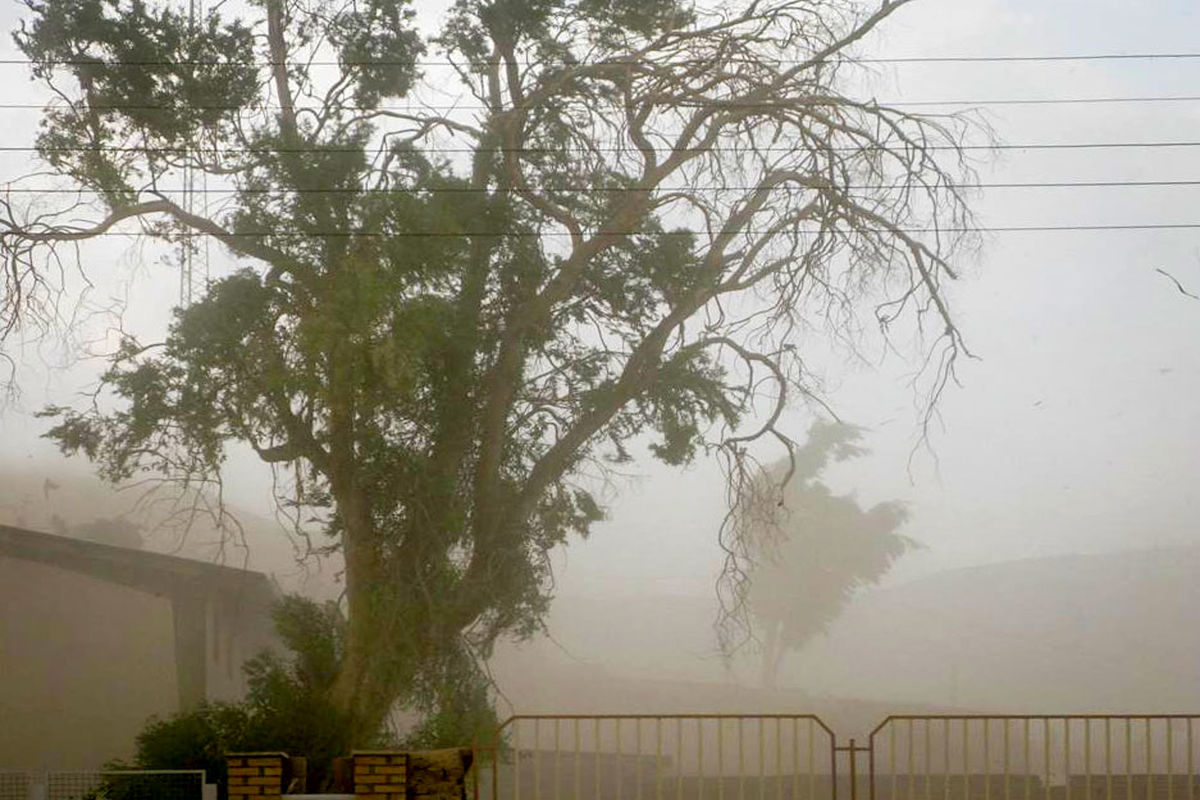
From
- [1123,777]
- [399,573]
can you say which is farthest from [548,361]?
[1123,777]

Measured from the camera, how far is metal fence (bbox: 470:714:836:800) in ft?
60.5

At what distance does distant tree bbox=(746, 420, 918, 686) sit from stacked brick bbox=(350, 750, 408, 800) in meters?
13.2

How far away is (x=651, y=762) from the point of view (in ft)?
78.3

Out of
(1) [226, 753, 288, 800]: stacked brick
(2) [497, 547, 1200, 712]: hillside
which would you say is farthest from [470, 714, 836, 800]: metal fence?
(1) [226, 753, 288, 800]: stacked brick

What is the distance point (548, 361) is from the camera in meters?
20.0

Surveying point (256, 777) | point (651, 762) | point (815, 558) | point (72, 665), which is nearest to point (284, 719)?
point (72, 665)

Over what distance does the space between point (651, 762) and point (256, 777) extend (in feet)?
40.4

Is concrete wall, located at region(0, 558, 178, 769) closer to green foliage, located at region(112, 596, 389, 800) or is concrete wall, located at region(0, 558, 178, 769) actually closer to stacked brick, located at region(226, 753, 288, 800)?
green foliage, located at region(112, 596, 389, 800)

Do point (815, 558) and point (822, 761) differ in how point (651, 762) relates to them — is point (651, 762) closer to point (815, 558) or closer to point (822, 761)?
point (822, 761)

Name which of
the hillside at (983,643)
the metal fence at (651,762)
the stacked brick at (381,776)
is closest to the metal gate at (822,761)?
the metal fence at (651,762)

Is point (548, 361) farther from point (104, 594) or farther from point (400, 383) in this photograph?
point (104, 594)

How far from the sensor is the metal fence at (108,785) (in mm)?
13516

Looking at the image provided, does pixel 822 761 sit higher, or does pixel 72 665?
pixel 72 665

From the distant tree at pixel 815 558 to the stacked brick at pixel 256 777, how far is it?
13.6 meters
